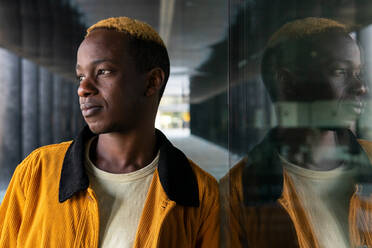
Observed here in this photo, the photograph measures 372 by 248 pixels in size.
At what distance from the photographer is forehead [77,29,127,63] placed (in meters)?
1.02

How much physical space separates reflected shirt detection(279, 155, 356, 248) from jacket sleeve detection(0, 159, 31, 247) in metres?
0.85

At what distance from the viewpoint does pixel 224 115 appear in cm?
160

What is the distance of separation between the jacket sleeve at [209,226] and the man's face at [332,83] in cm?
60

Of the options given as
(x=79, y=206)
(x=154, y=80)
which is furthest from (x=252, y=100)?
(x=79, y=206)

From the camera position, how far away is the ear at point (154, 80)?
109cm

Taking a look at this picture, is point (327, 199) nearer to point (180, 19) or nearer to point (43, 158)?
point (43, 158)

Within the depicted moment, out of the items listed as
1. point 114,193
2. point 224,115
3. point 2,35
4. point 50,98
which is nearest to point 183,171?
point 114,193

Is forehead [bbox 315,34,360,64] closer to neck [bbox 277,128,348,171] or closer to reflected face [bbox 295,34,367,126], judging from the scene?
reflected face [bbox 295,34,367,126]

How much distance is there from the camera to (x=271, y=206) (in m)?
0.91

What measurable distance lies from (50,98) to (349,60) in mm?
1290

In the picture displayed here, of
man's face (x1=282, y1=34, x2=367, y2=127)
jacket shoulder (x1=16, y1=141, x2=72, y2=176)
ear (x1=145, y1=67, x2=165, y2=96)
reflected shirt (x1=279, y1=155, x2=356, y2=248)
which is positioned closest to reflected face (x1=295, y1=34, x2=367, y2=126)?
man's face (x1=282, y1=34, x2=367, y2=127)

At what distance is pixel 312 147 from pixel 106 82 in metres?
0.63

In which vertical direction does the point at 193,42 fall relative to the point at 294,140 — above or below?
above

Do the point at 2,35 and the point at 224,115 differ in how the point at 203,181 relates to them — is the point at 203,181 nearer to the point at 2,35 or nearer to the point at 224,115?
the point at 224,115
